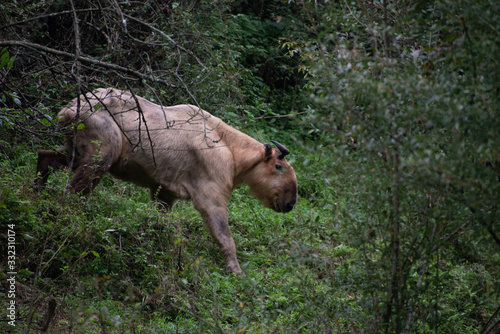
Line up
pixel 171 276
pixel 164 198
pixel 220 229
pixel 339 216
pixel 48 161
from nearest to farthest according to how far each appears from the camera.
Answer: pixel 339 216, pixel 171 276, pixel 48 161, pixel 220 229, pixel 164 198

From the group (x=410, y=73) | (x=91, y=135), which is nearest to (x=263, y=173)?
(x=91, y=135)

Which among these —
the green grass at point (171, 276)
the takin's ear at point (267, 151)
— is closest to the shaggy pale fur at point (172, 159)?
the takin's ear at point (267, 151)

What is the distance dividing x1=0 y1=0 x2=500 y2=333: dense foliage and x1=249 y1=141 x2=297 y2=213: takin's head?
495 mm

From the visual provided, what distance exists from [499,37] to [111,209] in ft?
12.9

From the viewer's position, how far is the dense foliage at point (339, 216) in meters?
2.59

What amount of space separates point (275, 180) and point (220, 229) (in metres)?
1.07

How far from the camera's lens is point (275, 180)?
20.8 ft

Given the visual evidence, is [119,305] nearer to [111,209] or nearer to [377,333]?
[111,209]

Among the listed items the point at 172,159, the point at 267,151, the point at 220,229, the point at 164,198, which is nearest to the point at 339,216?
the point at 220,229

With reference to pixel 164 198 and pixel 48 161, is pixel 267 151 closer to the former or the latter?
pixel 164 198

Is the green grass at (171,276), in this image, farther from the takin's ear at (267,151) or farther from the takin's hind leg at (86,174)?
the takin's ear at (267,151)

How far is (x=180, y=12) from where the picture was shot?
8.34 metres

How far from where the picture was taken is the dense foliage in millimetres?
2588

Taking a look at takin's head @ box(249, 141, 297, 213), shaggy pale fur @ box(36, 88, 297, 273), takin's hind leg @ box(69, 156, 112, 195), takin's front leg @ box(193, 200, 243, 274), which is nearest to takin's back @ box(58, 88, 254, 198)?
A: shaggy pale fur @ box(36, 88, 297, 273)
